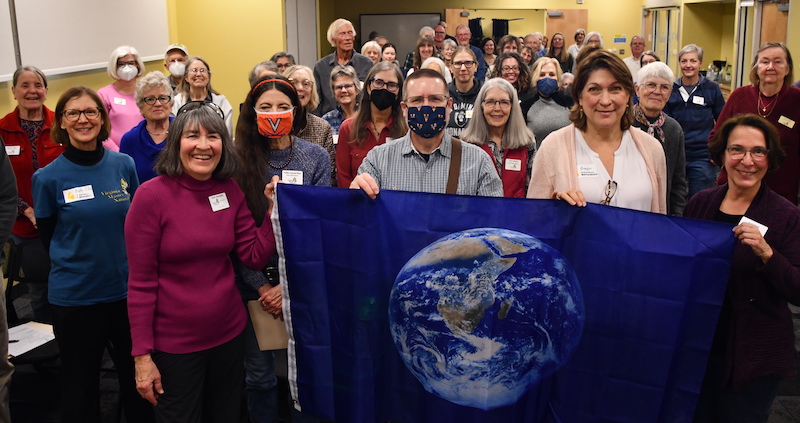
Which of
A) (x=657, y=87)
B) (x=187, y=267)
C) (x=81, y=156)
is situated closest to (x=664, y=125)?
(x=657, y=87)

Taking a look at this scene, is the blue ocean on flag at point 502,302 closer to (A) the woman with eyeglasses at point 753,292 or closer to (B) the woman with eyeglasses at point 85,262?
(A) the woman with eyeglasses at point 753,292

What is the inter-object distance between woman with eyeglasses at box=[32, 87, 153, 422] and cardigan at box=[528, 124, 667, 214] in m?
1.92

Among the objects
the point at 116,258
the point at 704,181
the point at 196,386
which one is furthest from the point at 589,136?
the point at 704,181

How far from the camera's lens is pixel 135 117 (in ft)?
18.6

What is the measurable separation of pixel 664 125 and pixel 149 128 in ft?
10.8

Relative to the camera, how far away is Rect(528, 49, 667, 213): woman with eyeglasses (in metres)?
2.72

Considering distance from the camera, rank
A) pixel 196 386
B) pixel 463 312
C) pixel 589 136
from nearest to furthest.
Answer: pixel 463 312
pixel 196 386
pixel 589 136

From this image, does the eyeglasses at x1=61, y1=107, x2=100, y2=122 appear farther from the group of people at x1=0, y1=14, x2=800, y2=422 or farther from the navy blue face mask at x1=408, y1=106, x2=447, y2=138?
the navy blue face mask at x1=408, y1=106, x2=447, y2=138

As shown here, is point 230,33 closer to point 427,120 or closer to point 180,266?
point 427,120

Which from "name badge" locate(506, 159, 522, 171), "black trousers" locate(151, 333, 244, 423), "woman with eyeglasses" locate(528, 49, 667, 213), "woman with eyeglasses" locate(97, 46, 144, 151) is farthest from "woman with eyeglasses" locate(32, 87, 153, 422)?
"woman with eyeglasses" locate(97, 46, 144, 151)

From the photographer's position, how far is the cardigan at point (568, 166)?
2.76 meters

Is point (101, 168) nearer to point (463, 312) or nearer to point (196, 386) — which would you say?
point (196, 386)

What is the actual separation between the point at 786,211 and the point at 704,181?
10.7ft

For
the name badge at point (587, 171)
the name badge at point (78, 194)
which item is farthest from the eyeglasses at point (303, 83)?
the name badge at point (587, 171)
